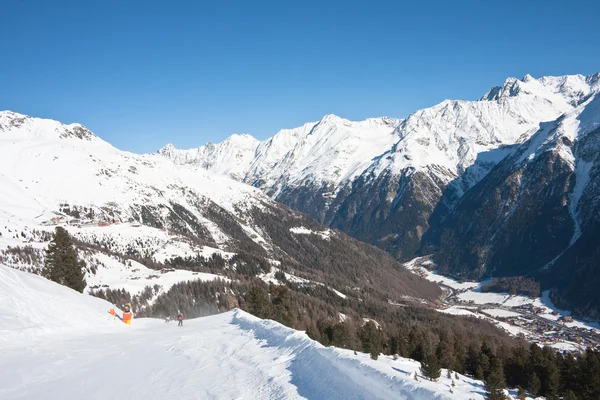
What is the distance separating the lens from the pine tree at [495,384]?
28.6 m

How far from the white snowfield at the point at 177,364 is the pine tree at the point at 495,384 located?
515 cm

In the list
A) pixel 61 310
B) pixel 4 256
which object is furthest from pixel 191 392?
pixel 4 256

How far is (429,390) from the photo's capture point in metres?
14.9

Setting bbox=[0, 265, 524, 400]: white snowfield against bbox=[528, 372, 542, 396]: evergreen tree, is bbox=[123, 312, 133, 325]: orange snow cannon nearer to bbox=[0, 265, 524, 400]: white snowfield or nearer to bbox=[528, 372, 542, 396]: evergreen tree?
bbox=[0, 265, 524, 400]: white snowfield

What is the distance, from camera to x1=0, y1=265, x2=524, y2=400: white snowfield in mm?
17141

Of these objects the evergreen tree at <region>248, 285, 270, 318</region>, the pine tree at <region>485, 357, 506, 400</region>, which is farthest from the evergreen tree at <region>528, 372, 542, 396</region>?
the evergreen tree at <region>248, 285, 270, 318</region>

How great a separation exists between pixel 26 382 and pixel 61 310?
692 inches

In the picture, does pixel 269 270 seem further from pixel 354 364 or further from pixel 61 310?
pixel 354 364

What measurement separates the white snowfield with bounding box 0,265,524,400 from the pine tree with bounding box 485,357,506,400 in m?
5.15

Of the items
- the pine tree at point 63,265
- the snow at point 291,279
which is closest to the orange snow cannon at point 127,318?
the pine tree at point 63,265

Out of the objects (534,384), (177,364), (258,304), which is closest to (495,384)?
(534,384)

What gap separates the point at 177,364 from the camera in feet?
74.1

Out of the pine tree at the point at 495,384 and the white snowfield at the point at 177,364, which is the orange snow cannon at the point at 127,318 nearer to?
the white snowfield at the point at 177,364

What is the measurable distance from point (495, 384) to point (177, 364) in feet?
99.6
